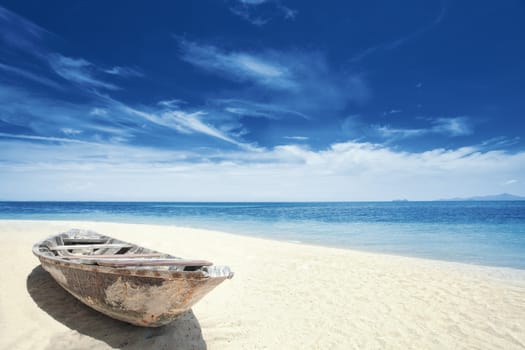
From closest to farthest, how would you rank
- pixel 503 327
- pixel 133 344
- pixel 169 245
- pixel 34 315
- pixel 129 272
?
pixel 129 272, pixel 133 344, pixel 34 315, pixel 503 327, pixel 169 245

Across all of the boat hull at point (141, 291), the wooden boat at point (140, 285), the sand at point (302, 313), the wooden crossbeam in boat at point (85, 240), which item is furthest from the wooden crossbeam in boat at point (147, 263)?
the wooden crossbeam in boat at point (85, 240)

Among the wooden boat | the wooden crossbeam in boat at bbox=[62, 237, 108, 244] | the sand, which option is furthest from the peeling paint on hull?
the wooden crossbeam in boat at bbox=[62, 237, 108, 244]

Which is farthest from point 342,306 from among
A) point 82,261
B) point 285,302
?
point 82,261

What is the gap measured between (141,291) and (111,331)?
127 centimetres

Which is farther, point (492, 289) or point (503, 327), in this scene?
point (492, 289)

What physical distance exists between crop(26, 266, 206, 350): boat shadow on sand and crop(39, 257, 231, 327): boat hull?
1.07ft

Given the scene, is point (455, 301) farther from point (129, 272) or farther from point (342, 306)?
point (129, 272)

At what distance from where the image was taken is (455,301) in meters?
5.84

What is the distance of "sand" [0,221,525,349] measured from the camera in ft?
13.1

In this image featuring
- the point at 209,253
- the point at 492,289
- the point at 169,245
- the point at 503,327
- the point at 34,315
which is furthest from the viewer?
the point at 169,245

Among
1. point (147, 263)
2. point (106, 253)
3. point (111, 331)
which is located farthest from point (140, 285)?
point (106, 253)

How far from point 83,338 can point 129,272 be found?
1.58m

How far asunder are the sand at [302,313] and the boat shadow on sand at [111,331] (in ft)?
0.05

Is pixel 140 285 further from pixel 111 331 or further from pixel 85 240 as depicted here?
pixel 85 240
